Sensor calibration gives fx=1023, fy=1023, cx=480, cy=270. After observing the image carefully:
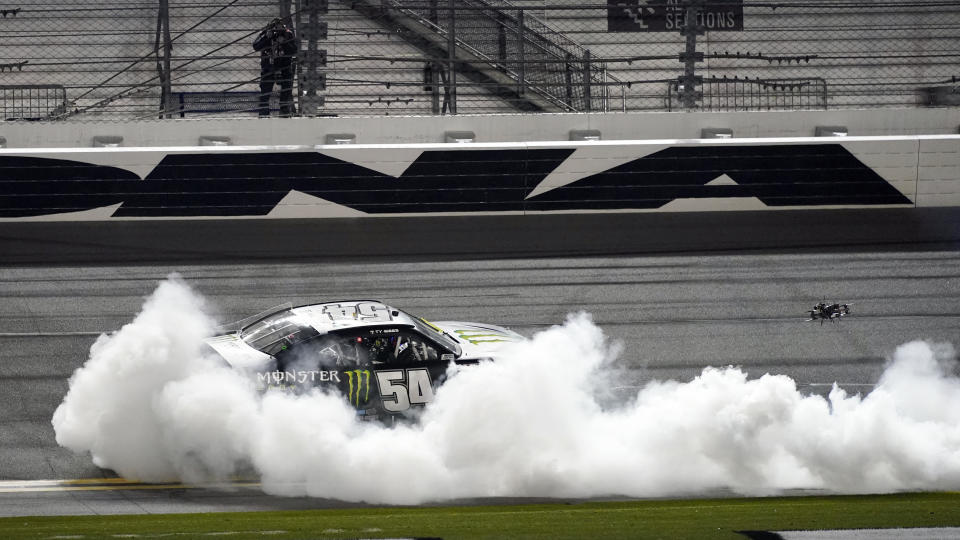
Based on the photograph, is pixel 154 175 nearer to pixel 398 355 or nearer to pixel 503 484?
pixel 398 355

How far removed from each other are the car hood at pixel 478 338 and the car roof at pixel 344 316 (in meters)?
0.51

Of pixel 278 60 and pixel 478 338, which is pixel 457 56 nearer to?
pixel 278 60

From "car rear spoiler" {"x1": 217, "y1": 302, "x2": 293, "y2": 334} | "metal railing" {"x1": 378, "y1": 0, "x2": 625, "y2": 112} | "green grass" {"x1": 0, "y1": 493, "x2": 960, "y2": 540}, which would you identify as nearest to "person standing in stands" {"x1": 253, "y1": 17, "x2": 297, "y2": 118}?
"metal railing" {"x1": 378, "y1": 0, "x2": 625, "y2": 112}

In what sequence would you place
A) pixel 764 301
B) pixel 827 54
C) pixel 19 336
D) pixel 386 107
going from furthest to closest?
pixel 827 54 → pixel 386 107 → pixel 764 301 → pixel 19 336

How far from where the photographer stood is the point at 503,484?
7.48m

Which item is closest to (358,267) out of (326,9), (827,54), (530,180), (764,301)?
(530,180)

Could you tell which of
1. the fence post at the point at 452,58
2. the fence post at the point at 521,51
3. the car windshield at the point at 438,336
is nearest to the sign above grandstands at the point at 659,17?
the fence post at the point at 521,51

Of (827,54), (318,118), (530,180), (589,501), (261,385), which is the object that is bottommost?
(589,501)

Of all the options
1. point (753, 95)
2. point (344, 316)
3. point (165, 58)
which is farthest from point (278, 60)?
point (753, 95)

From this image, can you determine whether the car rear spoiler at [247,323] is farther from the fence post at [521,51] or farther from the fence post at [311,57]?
the fence post at [521,51]

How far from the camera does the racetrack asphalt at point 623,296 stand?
33.8ft

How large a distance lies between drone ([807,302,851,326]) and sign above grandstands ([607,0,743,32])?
15.6ft

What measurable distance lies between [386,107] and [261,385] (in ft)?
20.2

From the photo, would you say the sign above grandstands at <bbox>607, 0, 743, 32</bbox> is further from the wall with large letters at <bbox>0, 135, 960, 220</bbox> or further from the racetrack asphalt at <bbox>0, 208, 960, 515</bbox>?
the racetrack asphalt at <bbox>0, 208, 960, 515</bbox>
